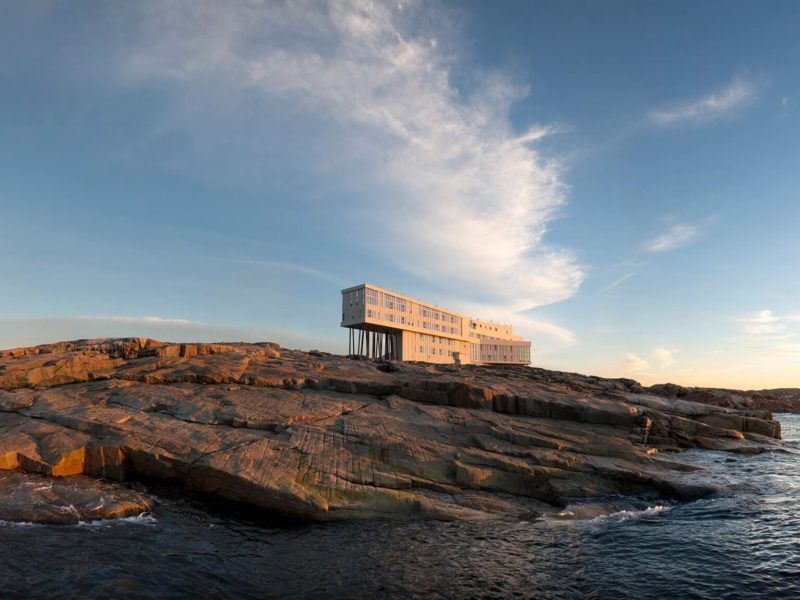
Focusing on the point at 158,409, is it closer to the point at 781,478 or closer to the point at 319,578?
the point at 319,578

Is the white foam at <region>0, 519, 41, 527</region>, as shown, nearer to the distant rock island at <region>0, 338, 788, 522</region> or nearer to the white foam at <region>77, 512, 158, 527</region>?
the distant rock island at <region>0, 338, 788, 522</region>

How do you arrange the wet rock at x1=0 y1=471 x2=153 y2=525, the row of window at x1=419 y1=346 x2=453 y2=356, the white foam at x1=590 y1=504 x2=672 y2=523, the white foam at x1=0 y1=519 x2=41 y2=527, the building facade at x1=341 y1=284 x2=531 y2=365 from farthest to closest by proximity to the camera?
the row of window at x1=419 y1=346 x2=453 y2=356 → the building facade at x1=341 y1=284 x2=531 y2=365 → the white foam at x1=590 y1=504 x2=672 y2=523 → the wet rock at x1=0 y1=471 x2=153 y2=525 → the white foam at x1=0 y1=519 x2=41 y2=527

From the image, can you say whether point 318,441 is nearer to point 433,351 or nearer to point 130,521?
point 130,521

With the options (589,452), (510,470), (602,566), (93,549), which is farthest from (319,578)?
(589,452)

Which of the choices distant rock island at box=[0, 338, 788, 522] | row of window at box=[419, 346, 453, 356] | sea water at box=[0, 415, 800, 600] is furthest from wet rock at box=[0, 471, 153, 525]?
row of window at box=[419, 346, 453, 356]

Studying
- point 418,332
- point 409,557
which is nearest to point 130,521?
point 409,557

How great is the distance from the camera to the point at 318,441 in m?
23.7

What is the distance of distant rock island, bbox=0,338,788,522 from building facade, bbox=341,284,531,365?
48303 millimetres

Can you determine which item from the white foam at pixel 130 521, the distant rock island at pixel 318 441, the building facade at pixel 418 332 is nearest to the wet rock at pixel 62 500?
the distant rock island at pixel 318 441

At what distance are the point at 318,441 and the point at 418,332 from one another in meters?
72.5

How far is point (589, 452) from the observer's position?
2702 cm

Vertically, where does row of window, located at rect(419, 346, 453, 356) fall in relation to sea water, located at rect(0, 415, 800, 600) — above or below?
above

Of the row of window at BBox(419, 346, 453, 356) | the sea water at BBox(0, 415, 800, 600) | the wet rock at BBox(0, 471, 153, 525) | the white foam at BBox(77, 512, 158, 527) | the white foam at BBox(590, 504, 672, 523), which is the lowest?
the white foam at BBox(590, 504, 672, 523)

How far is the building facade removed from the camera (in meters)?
84.9
